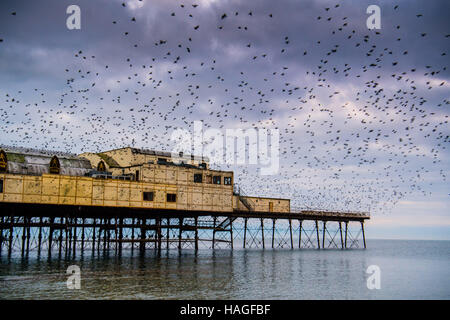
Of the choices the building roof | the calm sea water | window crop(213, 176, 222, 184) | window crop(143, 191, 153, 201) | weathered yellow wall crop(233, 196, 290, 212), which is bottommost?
the calm sea water

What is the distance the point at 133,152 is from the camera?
67.3m

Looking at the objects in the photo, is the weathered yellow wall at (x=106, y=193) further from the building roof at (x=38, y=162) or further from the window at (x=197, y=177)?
the building roof at (x=38, y=162)

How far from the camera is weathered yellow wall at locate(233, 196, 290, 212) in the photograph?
77.8m

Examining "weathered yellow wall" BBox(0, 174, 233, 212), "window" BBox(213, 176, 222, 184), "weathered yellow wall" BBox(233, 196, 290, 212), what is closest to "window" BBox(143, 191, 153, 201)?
"weathered yellow wall" BBox(0, 174, 233, 212)

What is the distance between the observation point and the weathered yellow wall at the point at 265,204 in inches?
3061

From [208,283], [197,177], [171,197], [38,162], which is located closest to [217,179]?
[197,177]

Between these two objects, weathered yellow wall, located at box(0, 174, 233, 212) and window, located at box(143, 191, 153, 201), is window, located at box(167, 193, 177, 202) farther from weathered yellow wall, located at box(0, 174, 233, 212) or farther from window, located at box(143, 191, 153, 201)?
window, located at box(143, 191, 153, 201)

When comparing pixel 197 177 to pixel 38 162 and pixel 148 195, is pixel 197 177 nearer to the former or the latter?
pixel 148 195

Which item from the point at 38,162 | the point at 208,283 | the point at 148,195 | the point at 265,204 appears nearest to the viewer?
the point at 208,283

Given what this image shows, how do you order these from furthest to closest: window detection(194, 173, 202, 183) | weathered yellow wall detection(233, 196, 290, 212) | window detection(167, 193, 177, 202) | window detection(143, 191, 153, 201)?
weathered yellow wall detection(233, 196, 290, 212), window detection(194, 173, 202, 183), window detection(167, 193, 177, 202), window detection(143, 191, 153, 201)

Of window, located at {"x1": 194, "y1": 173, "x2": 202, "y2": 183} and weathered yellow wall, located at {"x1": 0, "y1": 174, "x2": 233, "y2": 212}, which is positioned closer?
weathered yellow wall, located at {"x1": 0, "y1": 174, "x2": 233, "y2": 212}

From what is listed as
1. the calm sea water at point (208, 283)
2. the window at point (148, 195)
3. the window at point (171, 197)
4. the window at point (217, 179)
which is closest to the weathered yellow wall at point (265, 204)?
the window at point (217, 179)

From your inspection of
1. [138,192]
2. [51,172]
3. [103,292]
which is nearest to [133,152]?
[138,192]

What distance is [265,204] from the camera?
8331 centimetres
